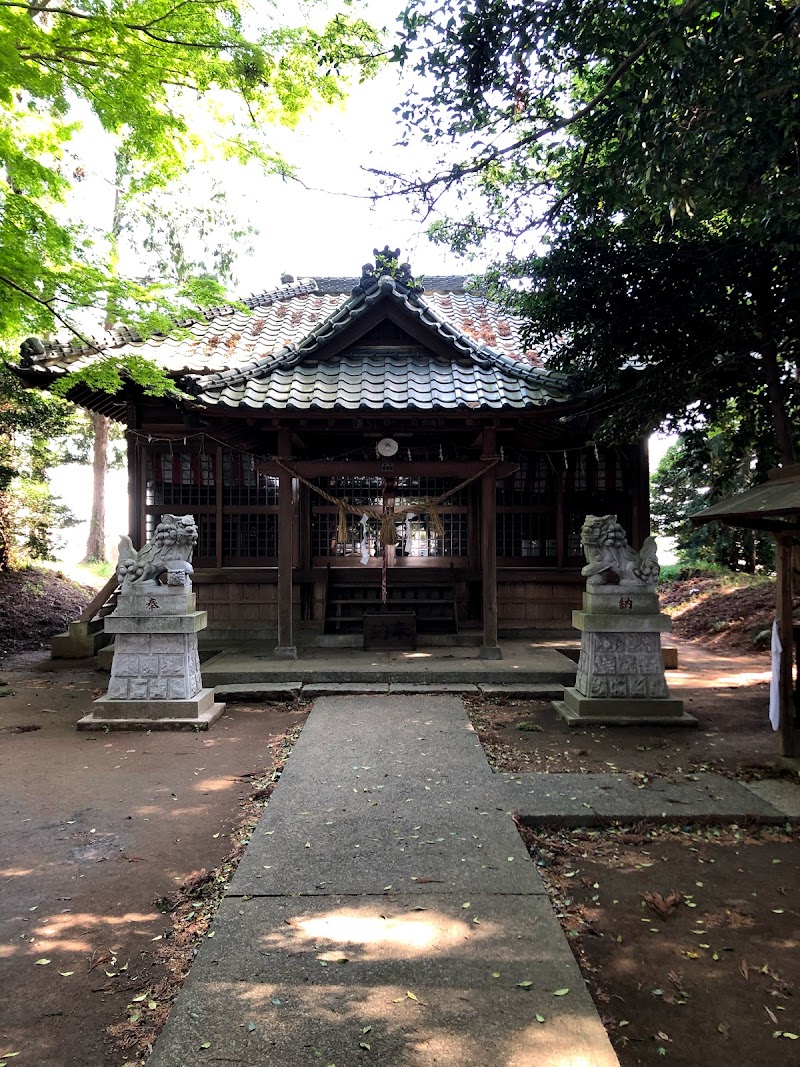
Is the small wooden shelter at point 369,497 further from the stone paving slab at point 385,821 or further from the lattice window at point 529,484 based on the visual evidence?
the stone paving slab at point 385,821

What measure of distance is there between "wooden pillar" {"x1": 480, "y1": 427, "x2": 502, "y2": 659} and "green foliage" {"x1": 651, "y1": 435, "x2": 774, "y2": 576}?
9.17 ft

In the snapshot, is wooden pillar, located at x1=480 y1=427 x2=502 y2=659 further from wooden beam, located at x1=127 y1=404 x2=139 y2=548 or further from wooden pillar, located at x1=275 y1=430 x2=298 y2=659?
wooden beam, located at x1=127 y1=404 x2=139 y2=548

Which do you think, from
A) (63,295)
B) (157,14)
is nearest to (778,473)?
(63,295)

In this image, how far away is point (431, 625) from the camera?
34.3 feet

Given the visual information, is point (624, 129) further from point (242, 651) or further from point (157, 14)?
point (242, 651)

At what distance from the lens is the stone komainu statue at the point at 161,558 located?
22.5ft

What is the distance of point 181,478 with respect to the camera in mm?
10867

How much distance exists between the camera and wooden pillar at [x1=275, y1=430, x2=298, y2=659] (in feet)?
28.8

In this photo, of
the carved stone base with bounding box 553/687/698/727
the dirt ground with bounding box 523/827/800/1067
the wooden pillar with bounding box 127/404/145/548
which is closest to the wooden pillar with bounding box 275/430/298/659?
the wooden pillar with bounding box 127/404/145/548

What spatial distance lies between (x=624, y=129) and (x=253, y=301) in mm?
11287

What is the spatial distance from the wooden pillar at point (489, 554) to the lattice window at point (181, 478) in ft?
16.4

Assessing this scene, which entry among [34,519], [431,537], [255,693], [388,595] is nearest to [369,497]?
[431,537]

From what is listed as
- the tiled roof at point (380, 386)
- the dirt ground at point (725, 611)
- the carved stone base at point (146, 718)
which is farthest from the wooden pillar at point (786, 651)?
the dirt ground at point (725, 611)

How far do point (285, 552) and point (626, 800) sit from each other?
5.66m
